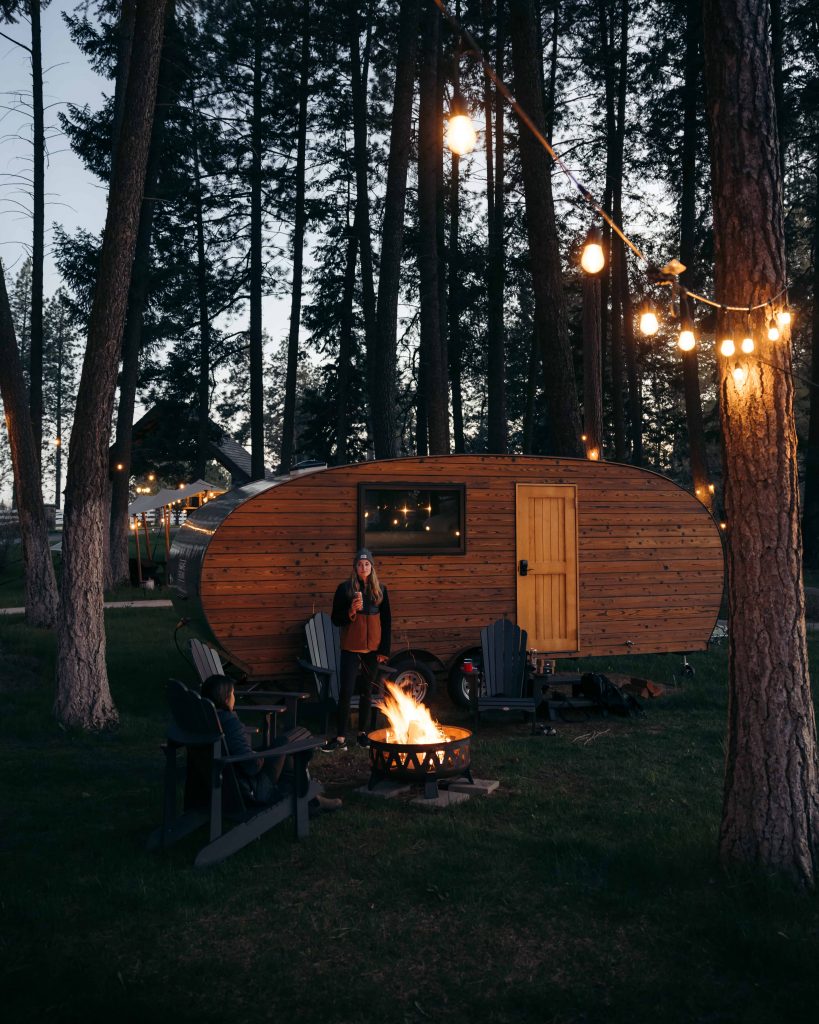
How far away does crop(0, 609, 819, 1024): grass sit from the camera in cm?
384

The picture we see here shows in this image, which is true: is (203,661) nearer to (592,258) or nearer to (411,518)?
(411,518)

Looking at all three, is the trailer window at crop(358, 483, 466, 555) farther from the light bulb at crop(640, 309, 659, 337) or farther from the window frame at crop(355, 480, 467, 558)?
the light bulb at crop(640, 309, 659, 337)

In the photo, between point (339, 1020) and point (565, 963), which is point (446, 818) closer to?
point (565, 963)

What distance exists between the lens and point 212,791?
537 cm

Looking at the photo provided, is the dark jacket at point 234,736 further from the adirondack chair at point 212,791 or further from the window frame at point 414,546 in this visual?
the window frame at point 414,546

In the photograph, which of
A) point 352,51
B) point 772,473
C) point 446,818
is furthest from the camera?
point 352,51

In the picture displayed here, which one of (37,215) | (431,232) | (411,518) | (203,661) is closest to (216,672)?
(203,661)

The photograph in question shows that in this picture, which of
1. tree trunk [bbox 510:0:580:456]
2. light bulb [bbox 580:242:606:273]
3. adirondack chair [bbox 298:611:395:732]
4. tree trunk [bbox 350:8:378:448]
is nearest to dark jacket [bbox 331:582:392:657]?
adirondack chair [bbox 298:611:395:732]

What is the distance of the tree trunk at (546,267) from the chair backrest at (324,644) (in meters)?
5.15

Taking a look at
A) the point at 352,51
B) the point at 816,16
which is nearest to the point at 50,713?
the point at 352,51

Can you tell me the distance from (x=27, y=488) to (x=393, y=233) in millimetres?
7576

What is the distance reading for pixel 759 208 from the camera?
17.1 ft

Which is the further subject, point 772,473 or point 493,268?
point 493,268

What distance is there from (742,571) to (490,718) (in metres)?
5.06
